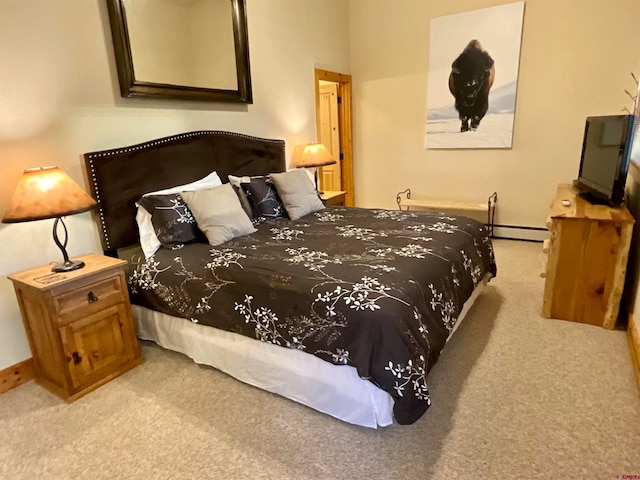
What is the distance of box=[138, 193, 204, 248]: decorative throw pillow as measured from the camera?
2654 mm

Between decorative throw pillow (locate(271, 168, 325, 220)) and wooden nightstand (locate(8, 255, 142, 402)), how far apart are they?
1.48m

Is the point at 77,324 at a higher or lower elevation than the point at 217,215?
lower

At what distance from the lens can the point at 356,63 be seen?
17.6 feet

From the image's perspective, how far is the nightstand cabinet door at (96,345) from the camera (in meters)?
2.14

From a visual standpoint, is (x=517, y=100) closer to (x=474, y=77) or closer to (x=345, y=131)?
(x=474, y=77)

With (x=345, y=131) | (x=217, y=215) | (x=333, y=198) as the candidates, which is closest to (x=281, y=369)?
(x=217, y=215)

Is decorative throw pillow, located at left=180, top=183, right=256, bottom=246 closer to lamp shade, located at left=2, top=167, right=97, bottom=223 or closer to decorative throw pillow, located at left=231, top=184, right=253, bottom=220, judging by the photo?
decorative throw pillow, located at left=231, top=184, right=253, bottom=220

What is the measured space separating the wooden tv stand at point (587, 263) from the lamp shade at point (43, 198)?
116 inches

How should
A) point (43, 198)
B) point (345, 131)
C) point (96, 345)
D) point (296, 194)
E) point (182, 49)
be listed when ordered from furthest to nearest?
point (345, 131) < point (296, 194) < point (182, 49) < point (96, 345) < point (43, 198)

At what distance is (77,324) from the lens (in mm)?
2150

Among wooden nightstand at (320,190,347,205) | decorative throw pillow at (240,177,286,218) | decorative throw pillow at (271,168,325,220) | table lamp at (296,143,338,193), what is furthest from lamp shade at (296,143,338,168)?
decorative throw pillow at (240,177,286,218)

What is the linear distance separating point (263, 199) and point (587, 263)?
2429mm

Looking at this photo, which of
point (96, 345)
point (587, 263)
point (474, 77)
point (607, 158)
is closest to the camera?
point (96, 345)

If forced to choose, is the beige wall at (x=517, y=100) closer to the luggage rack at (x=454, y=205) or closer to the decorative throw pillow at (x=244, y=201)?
the luggage rack at (x=454, y=205)
